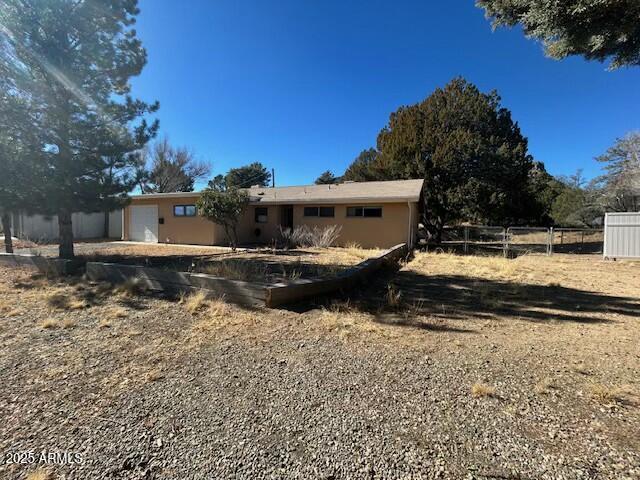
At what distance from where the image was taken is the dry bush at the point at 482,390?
2.79m

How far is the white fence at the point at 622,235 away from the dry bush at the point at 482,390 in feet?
45.8

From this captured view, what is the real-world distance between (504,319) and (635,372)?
5.73ft

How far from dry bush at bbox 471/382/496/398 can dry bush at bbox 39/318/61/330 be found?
17.2 ft

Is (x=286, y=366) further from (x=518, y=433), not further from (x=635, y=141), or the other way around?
(x=635, y=141)

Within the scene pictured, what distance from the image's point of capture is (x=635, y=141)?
58.5 feet

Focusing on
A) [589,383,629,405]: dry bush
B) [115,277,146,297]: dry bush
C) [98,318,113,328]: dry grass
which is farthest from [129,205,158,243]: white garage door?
[589,383,629,405]: dry bush

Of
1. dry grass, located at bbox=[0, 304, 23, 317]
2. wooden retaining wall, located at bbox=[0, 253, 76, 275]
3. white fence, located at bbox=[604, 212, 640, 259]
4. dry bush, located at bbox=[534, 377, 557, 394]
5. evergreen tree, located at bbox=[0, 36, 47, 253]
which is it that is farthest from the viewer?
white fence, located at bbox=[604, 212, 640, 259]

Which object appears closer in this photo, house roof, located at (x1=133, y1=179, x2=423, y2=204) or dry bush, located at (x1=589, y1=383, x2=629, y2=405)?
dry bush, located at (x1=589, y1=383, x2=629, y2=405)

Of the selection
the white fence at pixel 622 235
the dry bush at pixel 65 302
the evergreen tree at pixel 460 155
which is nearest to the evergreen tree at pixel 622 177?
the evergreen tree at pixel 460 155

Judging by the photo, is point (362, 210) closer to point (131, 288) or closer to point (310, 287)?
point (310, 287)

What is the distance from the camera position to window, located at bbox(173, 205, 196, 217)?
52.8ft

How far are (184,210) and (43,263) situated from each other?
26.8 feet

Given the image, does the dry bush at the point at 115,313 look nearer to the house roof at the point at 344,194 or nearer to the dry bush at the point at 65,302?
the dry bush at the point at 65,302

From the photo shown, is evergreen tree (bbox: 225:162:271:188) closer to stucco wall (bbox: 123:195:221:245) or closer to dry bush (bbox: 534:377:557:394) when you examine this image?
stucco wall (bbox: 123:195:221:245)
